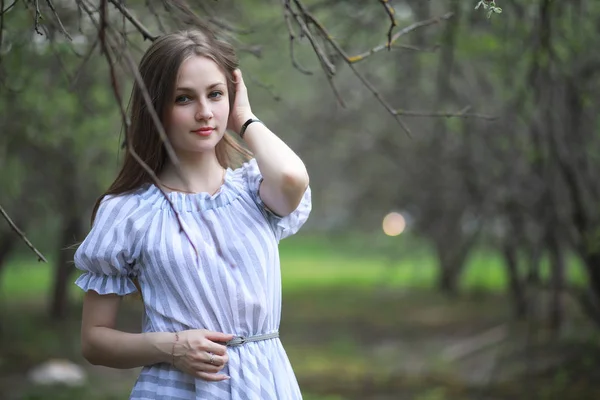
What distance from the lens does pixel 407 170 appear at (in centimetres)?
1459

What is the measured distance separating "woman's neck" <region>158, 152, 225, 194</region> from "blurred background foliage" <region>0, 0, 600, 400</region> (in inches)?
11.4

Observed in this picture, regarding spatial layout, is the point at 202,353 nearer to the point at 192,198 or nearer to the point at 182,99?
the point at 192,198

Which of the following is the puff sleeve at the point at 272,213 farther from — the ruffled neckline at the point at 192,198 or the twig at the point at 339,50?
the twig at the point at 339,50

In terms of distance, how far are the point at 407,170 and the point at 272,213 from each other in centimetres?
1242

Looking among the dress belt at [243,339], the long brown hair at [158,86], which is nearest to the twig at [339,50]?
the long brown hair at [158,86]

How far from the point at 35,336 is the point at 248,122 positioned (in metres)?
12.6

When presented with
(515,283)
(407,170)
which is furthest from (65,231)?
(515,283)

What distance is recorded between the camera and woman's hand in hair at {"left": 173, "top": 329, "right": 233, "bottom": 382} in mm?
2115

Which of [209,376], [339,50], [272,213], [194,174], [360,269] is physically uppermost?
[360,269]

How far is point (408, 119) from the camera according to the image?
13.9 meters

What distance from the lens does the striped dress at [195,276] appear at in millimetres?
2170

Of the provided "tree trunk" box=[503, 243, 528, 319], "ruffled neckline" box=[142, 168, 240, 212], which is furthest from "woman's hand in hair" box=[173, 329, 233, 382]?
"tree trunk" box=[503, 243, 528, 319]

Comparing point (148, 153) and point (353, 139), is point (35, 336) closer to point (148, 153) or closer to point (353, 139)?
point (353, 139)

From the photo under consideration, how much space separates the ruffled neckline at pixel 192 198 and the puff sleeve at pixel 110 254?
0.06m
